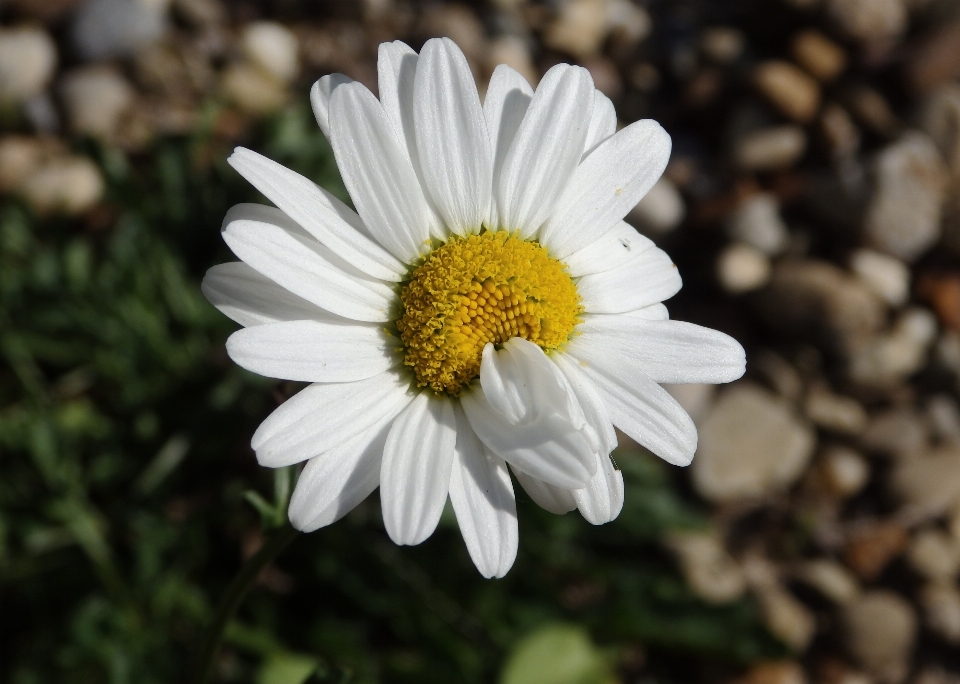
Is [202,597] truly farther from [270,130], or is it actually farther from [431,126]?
[431,126]

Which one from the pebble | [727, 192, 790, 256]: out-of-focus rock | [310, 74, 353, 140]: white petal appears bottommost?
[727, 192, 790, 256]: out-of-focus rock

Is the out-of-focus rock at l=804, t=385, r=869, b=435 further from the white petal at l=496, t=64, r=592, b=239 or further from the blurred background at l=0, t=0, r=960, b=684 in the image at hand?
the white petal at l=496, t=64, r=592, b=239

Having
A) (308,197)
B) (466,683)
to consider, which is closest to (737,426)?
(466,683)

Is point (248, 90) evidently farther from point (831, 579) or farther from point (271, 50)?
point (831, 579)

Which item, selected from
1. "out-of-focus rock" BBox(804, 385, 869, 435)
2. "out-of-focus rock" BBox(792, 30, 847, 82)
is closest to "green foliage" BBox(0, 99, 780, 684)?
"out-of-focus rock" BBox(804, 385, 869, 435)

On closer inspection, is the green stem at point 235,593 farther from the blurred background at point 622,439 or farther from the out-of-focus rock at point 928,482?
the out-of-focus rock at point 928,482

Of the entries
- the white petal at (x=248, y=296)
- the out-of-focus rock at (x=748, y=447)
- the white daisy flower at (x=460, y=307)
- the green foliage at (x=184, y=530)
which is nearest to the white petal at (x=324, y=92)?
the white daisy flower at (x=460, y=307)
